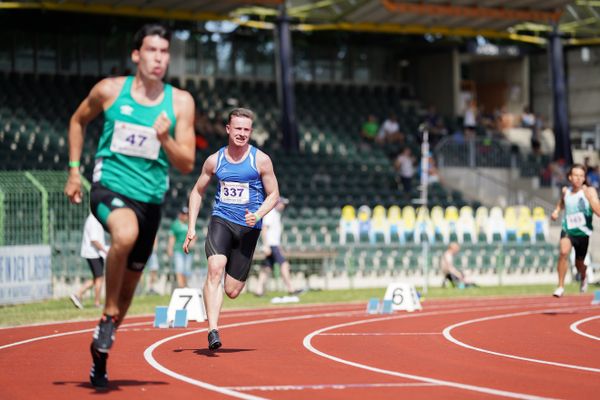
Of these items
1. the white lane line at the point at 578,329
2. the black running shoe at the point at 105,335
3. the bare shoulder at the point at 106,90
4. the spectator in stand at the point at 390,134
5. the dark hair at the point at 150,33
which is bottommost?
the white lane line at the point at 578,329

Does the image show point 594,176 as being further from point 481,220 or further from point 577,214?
point 577,214

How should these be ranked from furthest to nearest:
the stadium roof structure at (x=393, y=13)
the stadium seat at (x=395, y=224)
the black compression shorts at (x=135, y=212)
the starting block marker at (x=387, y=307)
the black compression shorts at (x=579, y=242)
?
the stadium roof structure at (x=393, y=13)
the stadium seat at (x=395, y=224)
the starting block marker at (x=387, y=307)
the black compression shorts at (x=579, y=242)
the black compression shorts at (x=135, y=212)

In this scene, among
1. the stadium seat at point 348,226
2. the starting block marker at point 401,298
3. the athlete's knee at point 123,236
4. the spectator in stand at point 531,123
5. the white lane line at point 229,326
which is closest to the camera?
the athlete's knee at point 123,236

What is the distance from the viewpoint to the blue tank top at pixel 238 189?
1330 centimetres

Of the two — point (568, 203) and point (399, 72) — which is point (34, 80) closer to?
point (399, 72)

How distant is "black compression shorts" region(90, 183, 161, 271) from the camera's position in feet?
31.1

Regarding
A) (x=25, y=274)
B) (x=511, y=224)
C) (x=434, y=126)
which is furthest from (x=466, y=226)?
(x=25, y=274)

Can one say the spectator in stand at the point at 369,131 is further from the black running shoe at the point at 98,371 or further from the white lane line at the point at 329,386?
the black running shoe at the point at 98,371

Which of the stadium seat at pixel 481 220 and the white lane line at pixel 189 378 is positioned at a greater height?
the stadium seat at pixel 481 220

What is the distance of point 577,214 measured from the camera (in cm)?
1909

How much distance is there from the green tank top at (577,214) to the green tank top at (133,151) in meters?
10.7

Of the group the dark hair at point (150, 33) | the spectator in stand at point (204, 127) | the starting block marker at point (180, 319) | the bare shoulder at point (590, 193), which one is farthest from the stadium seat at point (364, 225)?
the dark hair at point (150, 33)

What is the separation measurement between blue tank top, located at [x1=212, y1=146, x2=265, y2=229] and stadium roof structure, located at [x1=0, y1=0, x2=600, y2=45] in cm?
2300

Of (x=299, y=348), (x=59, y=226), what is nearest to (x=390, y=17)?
(x=59, y=226)
